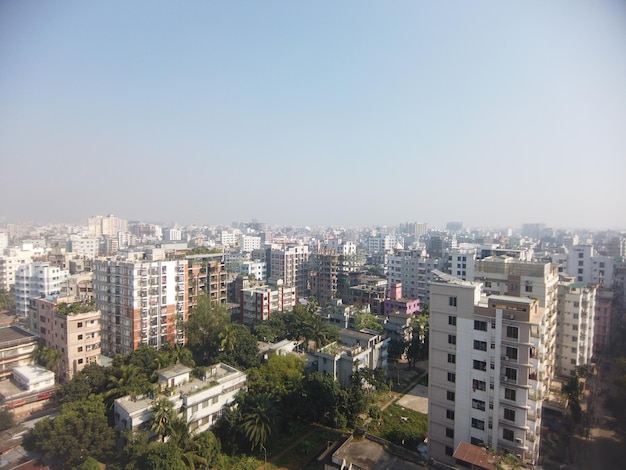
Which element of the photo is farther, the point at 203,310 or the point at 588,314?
the point at 203,310

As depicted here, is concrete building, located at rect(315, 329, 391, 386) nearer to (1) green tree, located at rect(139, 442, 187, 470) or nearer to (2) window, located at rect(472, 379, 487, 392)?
(2) window, located at rect(472, 379, 487, 392)

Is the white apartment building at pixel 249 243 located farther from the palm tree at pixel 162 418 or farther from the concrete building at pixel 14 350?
the palm tree at pixel 162 418

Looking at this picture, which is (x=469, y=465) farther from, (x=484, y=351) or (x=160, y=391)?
(x=160, y=391)

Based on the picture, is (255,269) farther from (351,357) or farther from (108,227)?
(351,357)

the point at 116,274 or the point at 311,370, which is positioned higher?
the point at 116,274

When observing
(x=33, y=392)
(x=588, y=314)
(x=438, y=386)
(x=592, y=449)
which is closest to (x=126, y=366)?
(x=33, y=392)

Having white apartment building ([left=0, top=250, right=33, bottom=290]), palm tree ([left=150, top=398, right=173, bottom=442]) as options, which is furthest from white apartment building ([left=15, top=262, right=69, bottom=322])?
palm tree ([left=150, top=398, right=173, bottom=442])

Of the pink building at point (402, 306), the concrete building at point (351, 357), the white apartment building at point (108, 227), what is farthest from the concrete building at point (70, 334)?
the pink building at point (402, 306)
